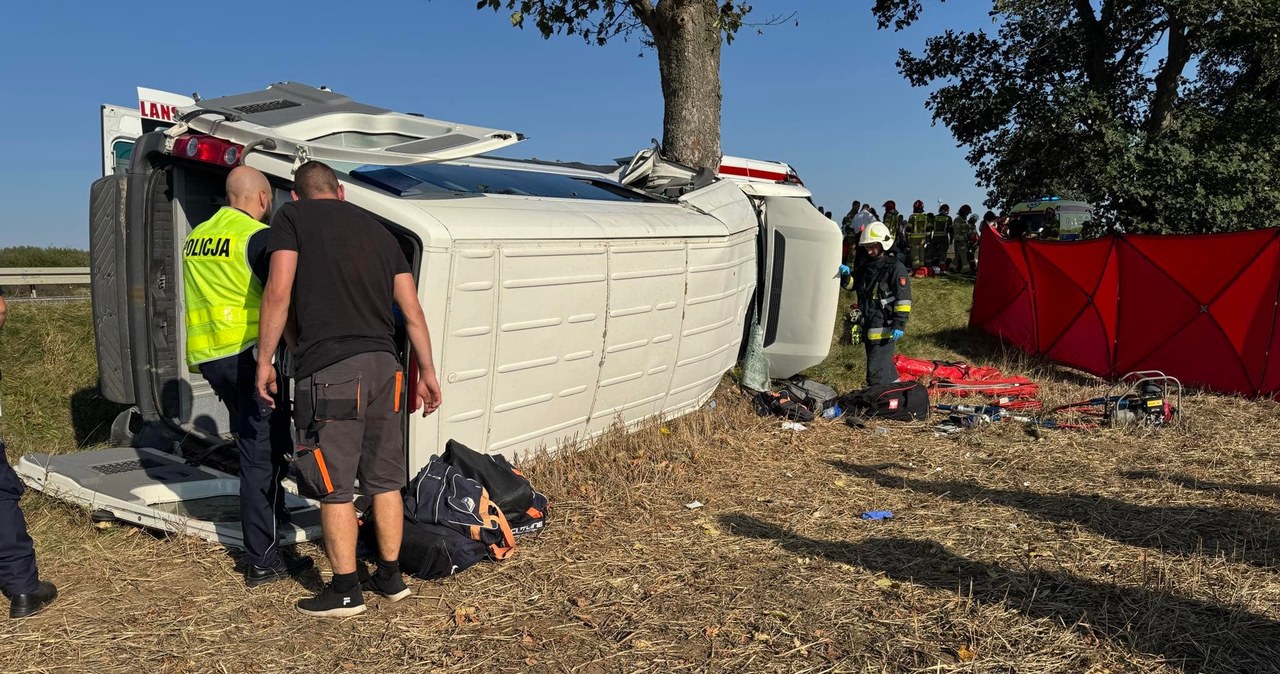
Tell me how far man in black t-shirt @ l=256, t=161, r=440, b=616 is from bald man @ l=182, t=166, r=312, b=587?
364 millimetres

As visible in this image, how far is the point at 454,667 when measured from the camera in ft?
11.0

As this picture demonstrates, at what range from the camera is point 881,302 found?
8.12 metres

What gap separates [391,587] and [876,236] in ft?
19.2

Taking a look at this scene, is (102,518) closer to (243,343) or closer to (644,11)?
(243,343)

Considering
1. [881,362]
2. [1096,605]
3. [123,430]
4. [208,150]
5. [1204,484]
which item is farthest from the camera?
[881,362]

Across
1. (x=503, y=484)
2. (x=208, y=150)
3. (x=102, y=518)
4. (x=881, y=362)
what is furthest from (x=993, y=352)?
(x=102, y=518)

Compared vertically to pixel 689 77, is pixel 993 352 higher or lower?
lower

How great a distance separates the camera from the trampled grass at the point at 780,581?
11.3ft

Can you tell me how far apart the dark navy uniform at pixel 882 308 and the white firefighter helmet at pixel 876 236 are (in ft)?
Result: 0.47

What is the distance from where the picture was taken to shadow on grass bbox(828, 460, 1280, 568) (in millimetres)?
4578

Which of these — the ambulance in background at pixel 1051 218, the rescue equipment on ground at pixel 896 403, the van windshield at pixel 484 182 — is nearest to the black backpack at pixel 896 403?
the rescue equipment on ground at pixel 896 403

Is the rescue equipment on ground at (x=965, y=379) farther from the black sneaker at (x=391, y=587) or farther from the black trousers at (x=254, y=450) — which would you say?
the black trousers at (x=254, y=450)

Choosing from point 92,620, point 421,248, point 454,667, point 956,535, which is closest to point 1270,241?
point 956,535

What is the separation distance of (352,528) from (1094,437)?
5.75 meters
